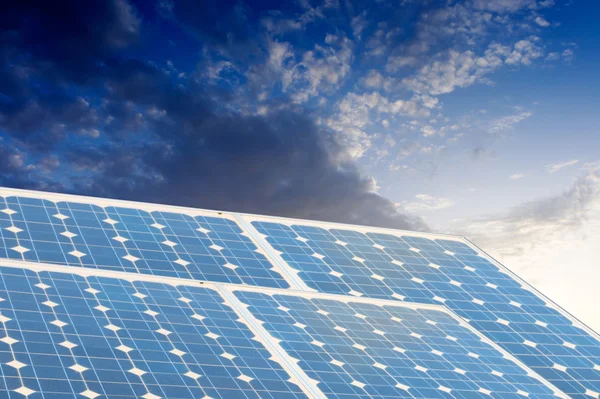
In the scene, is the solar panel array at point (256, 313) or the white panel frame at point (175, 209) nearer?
the solar panel array at point (256, 313)

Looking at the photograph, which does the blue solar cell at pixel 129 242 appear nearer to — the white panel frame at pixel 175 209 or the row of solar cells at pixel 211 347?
the white panel frame at pixel 175 209

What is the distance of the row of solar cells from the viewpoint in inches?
989

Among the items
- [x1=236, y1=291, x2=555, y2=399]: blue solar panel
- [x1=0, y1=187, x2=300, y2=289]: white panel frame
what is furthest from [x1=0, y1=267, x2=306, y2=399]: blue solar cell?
[x1=0, y1=187, x2=300, y2=289]: white panel frame

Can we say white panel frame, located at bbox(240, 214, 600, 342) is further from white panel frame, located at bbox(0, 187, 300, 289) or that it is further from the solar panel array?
white panel frame, located at bbox(0, 187, 300, 289)

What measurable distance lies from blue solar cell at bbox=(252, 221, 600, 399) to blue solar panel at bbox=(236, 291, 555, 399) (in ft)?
7.17

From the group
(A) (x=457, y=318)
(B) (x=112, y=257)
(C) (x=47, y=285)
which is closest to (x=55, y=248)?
(B) (x=112, y=257)

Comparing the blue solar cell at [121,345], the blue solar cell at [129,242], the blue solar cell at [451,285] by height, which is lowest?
the blue solar cell at [121,345]

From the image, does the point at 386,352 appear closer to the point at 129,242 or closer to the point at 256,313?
the point at 256,313

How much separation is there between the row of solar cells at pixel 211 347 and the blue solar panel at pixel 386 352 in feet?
0.19

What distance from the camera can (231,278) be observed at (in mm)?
38156

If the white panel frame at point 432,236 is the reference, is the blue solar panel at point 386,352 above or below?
below

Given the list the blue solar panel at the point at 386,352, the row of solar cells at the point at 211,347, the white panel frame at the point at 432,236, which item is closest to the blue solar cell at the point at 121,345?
the row of solar cells at the point at 211,347

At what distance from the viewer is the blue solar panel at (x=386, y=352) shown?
29.8m

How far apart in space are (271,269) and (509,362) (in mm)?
11987
